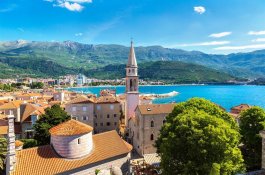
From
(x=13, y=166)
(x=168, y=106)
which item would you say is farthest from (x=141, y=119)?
(x=13, y=166)

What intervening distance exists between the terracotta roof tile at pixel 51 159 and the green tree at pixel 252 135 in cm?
1358

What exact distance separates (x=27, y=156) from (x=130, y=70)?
96.3 ft

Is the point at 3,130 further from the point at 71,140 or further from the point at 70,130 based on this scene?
the point at 71,140

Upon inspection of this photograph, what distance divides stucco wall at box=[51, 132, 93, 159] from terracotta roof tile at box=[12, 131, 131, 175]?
17.9 inches

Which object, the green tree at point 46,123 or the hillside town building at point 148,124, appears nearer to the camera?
the green tree at point 46,123

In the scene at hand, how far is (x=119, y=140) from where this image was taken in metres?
29.3

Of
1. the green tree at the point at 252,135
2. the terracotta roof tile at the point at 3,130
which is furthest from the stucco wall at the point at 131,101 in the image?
the green tree at the point at 252,135

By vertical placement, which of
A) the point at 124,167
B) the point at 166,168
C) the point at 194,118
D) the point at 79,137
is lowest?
the point at 124,167

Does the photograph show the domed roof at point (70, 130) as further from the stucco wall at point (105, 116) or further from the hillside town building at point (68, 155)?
the stucco wall at point (105, 116)

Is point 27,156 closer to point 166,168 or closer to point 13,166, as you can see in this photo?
point 13,166

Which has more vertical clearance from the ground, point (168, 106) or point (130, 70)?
point (130, 70)

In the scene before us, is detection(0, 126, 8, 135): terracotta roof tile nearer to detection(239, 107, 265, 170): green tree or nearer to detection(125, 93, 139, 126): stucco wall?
detection(125, 93, 139, 126): stucco wall

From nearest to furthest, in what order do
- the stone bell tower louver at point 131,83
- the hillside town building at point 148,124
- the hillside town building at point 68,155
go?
1. the hillside town building at point 68,155
2. the hillside town building at point 148,124
3. the stone bell tower louver at point 131,83

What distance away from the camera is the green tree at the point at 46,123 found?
35.5 meters
